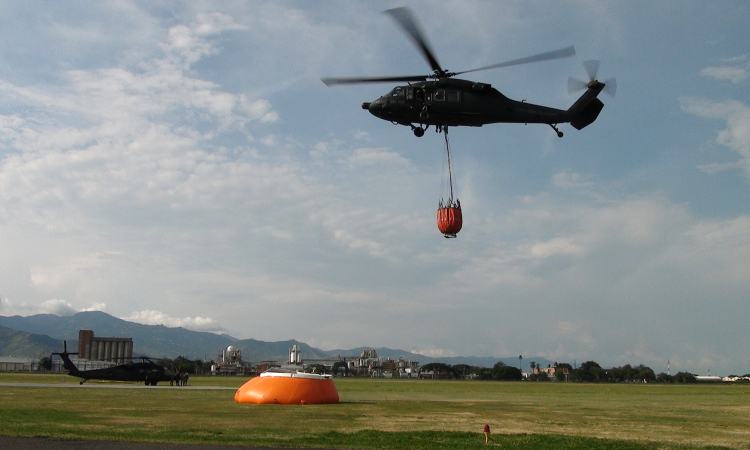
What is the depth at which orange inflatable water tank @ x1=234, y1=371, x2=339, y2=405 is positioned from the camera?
31.7m

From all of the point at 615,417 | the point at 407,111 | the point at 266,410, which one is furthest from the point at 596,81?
the point at 266,410

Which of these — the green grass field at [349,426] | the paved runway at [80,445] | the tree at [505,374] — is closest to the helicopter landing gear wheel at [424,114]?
the green grass field at [349,426]

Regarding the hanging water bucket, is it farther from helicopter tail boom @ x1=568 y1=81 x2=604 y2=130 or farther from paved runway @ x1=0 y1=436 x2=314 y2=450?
paved runway @ x1=0 y1=436 x2=314 y2=450

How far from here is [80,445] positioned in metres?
15.9

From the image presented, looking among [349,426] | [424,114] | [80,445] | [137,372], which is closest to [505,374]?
[137,372]

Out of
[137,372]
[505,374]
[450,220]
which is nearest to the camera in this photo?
[450,220]

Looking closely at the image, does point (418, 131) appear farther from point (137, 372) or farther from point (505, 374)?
point (505, 374)

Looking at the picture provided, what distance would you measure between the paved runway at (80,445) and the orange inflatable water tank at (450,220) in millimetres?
13203

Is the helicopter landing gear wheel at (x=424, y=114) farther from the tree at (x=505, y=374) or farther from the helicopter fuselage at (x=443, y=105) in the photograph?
the tree at (x=505, y=374)

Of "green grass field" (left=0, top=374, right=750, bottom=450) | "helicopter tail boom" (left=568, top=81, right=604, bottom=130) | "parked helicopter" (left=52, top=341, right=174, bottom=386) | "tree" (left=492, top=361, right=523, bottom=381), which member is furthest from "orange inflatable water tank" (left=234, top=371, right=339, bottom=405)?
"tree" (left=492, top=361, right=523, bottom=381)

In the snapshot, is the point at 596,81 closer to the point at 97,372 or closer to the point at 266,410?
the point at 266,410

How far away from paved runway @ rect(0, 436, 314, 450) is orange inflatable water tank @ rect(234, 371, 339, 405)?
15459 millimetres

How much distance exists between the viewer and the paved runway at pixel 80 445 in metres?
15.3

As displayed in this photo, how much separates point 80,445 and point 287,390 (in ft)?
53.6
